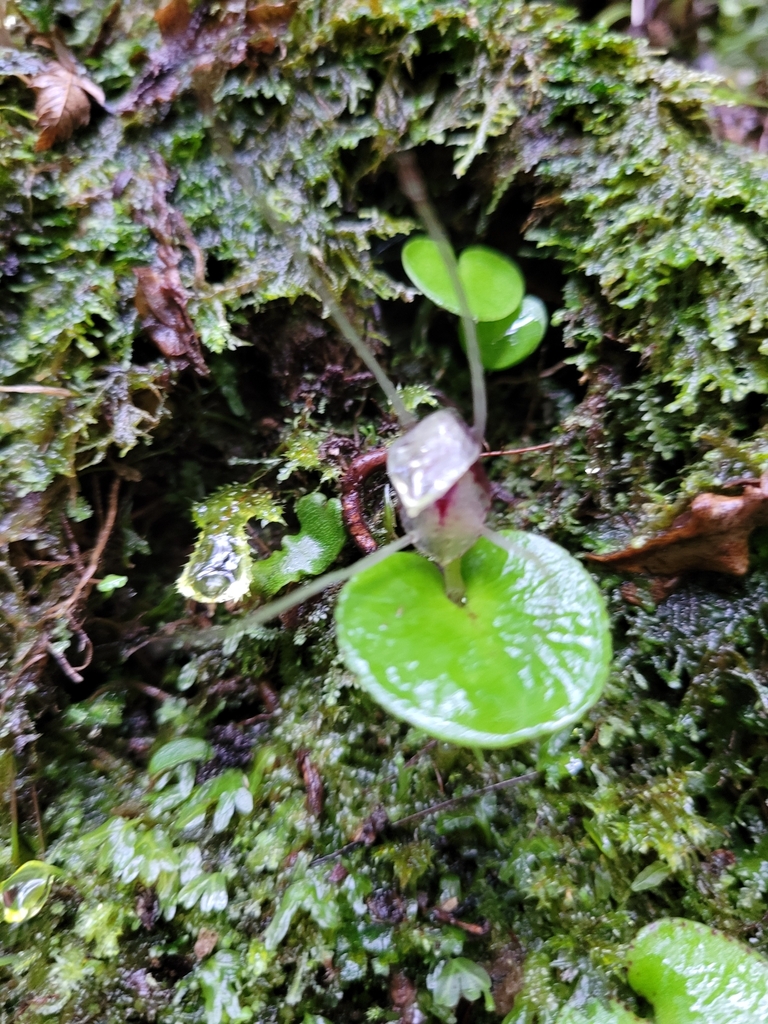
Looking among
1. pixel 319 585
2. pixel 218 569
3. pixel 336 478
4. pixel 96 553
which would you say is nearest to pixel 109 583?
pixel 96 553

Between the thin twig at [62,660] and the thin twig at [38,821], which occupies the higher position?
the thin twig at [62,660]

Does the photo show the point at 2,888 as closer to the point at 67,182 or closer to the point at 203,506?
the point at 203,506

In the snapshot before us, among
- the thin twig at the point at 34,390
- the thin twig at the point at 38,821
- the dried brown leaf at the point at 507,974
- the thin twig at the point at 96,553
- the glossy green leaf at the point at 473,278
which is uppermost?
the thin twig at the point at 34,390

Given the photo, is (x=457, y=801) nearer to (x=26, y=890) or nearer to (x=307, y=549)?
(x=307, y=549)

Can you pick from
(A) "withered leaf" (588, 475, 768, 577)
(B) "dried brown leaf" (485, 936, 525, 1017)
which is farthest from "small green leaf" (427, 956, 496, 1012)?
(A) "withered leaf" (588, 475, 768, 577)

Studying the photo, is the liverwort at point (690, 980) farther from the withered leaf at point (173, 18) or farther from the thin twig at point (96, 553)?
the withered leaf at point (173, 18)

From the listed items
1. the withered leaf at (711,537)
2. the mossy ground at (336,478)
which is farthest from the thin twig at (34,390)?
the withered leaf at (711,537)

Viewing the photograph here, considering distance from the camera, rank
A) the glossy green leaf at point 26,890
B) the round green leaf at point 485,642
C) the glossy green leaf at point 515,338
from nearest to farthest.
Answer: the round green leaf at point 485,642 → the glossy green leaf at point 26,890 → the glossy green leaf at point 515,338
